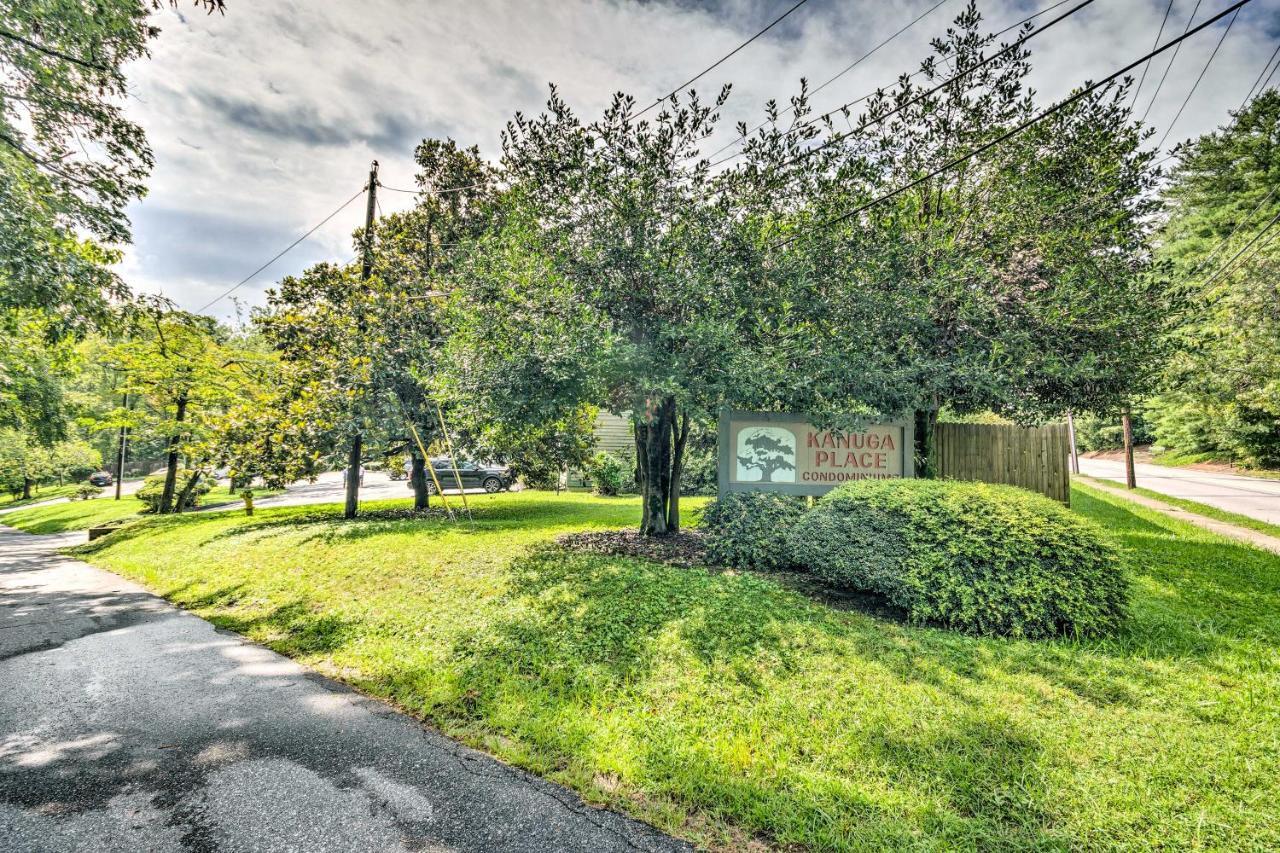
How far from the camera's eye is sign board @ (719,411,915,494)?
6703 mm

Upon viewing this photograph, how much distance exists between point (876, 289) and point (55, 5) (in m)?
9.66

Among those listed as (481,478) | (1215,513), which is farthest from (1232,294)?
(481,478)

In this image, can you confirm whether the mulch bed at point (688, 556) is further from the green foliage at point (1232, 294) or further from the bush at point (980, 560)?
the green foliage at point (1232, 294)

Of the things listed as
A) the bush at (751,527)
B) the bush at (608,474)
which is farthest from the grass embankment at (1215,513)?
the bush at (608,474)

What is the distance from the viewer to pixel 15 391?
13.8 meters

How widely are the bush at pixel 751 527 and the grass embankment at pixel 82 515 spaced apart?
52.5 ft

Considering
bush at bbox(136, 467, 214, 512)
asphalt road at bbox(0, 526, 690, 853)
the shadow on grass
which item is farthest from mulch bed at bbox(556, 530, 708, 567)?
bush at bbox(136, 467, 214, 512)

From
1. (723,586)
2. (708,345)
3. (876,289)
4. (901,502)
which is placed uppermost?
(876,289)

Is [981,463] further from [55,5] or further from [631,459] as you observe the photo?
[55,5]

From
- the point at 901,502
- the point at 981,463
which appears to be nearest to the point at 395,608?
the point at 901,502

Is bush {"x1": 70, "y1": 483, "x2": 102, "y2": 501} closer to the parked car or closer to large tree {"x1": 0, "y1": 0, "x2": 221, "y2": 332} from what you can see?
the parked car

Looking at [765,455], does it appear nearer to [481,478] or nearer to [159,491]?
[481,478]

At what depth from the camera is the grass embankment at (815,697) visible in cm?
233

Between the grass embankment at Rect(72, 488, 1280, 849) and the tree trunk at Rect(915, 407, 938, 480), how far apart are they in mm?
2736
